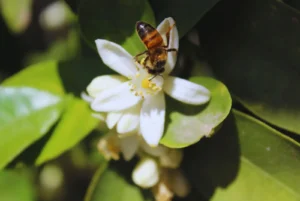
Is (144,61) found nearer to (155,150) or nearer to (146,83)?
(146,83)

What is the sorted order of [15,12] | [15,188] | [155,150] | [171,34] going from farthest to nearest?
[15,188]
[15,12]
[155,150]
[171,34]

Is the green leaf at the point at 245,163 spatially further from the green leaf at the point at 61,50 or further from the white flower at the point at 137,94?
the green leaf at the point at 61,50

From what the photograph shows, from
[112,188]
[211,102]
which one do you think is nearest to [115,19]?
[211,102]

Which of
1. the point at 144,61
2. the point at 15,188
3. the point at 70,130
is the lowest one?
the point at 15,188

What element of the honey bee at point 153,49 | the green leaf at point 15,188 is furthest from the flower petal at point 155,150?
the green leaf at point 15,188

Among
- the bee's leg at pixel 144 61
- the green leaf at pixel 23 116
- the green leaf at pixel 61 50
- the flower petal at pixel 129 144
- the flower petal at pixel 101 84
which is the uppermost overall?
the bee's leg at pixel 144 61

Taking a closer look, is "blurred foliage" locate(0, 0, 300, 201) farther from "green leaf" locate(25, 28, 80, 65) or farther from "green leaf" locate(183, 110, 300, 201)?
"green leaf" locate(25, 28, 80, 65)

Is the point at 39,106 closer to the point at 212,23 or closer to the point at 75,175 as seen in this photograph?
the point at 212,23

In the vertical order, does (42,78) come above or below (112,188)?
above
